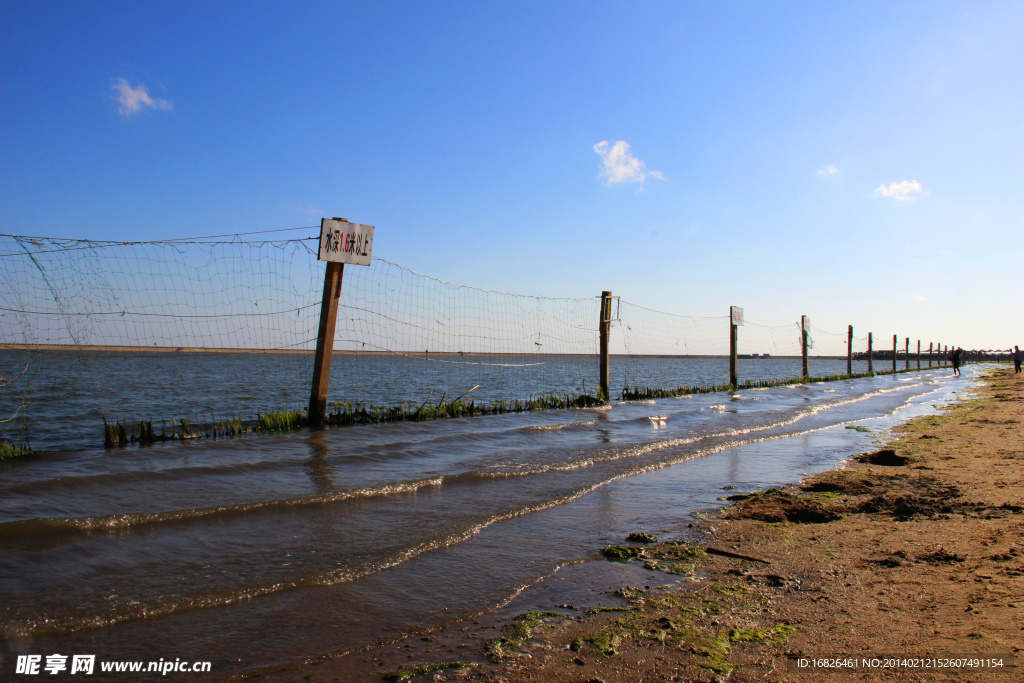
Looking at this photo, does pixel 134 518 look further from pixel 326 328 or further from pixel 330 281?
pixel 330 281

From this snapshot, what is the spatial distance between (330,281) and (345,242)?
0.64m

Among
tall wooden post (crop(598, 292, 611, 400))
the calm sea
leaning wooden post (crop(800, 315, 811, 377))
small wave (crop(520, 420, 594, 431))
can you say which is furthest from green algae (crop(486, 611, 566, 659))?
leaning wooden post (crop(800, 315, 811, 377))

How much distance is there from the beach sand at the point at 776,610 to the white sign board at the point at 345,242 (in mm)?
6368

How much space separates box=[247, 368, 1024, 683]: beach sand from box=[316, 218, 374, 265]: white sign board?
20.9 feet

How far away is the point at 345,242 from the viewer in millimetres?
8578

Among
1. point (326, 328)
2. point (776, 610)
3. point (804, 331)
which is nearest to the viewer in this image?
point (776, 610)

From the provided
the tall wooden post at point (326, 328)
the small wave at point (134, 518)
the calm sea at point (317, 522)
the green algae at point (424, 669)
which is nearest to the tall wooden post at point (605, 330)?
the calm sea at point (317, 522)

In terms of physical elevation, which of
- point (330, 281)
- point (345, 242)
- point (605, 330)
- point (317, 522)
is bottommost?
point (317, 522)

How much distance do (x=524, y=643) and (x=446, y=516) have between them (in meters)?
2.18

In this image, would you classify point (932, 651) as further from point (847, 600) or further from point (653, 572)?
point (653, 572)

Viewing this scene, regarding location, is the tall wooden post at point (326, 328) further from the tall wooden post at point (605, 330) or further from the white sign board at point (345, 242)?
the tall wooden post at point (605, 330)

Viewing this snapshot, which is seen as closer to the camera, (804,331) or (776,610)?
(776,610)

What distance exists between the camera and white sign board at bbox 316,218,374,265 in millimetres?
8414

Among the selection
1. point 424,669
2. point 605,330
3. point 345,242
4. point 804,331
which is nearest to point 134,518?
point 424,669
